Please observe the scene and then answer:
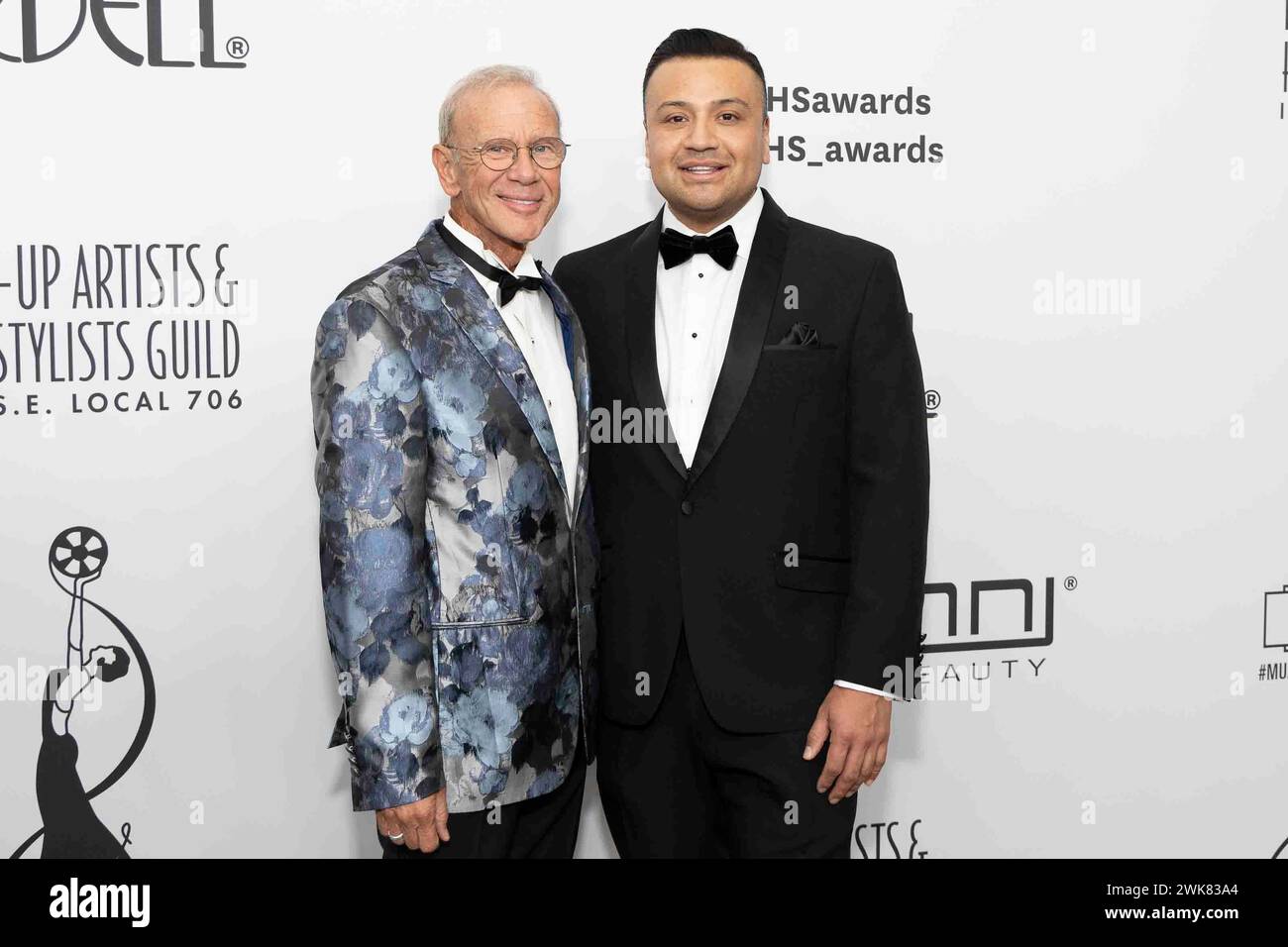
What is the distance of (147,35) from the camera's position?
250 cm

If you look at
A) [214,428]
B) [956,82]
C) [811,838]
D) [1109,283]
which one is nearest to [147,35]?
[214,428]

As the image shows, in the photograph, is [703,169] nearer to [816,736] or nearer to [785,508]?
[785,508]

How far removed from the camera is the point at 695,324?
2102 mm

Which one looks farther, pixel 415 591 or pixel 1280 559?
pixel 1280 559

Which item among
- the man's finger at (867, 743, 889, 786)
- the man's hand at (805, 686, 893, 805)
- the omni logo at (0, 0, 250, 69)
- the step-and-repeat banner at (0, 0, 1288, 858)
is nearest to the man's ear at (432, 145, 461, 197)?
the step-and-repeat banner at (0, 0, 1288, 858)

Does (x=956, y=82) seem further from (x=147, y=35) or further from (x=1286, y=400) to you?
(x=147, y=35)

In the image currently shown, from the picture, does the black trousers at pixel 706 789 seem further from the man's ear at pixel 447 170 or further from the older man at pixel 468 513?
the man's ear at pixel 447 170

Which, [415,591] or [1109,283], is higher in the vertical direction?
[1109,283]

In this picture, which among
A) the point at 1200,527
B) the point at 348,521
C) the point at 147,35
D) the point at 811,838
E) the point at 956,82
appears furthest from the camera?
the point at 1200,527

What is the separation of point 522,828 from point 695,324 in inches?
35.0

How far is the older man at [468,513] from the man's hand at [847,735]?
0.39 metres

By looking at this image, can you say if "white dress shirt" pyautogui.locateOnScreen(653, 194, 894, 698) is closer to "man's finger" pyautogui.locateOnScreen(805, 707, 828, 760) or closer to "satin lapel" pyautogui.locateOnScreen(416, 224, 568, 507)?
"man's finger" pyautogui.locateOnScreen(805, 707, 828, 760)

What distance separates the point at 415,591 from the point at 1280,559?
2.35 m

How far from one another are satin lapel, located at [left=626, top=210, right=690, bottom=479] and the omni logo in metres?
1.02
